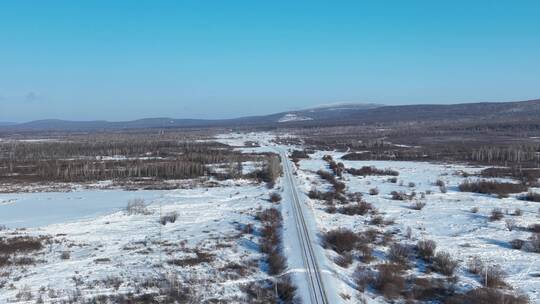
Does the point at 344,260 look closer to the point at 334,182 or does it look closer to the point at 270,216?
the point at 270,216

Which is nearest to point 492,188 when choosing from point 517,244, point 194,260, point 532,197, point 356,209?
point 532,197

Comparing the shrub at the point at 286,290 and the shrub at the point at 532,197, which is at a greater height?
the shrub at the point at 286,290

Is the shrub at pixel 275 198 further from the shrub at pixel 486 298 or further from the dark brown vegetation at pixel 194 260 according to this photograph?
the shrub at pixel 486 298

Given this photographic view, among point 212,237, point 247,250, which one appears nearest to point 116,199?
point 212,237

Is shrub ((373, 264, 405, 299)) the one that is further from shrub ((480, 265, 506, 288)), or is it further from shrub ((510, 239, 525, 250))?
shrub ((510, 239, 525, 250))

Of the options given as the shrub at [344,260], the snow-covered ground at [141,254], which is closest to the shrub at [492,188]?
the snow-covered ground at [141,254]

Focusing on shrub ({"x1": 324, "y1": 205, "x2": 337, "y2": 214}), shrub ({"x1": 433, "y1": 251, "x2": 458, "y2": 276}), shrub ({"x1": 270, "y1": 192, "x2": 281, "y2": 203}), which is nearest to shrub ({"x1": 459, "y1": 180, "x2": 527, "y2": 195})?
shrub ({"x1": 324, "y1": 205, "x2": 337, "y2": 214})

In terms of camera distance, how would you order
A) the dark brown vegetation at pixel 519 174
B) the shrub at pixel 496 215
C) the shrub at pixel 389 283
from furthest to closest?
the dark brown vegetation at pixel 519 174
the shrub at pixel 496 215
the shrub at pixel 389 283

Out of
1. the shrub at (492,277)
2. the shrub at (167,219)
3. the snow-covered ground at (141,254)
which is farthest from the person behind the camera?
the shrub at (167,219)
